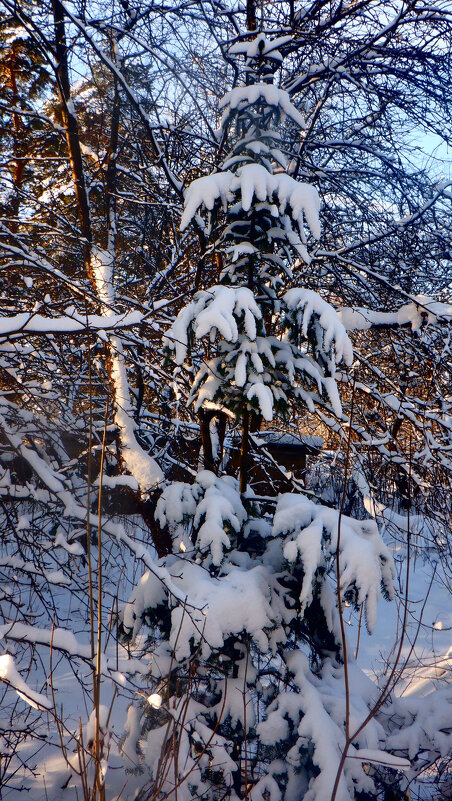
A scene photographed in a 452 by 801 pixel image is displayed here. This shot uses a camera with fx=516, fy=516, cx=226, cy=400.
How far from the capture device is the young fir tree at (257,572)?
113 inches

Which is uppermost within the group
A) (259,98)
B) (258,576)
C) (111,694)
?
(259,98)

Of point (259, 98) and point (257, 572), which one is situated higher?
point (259, 98)

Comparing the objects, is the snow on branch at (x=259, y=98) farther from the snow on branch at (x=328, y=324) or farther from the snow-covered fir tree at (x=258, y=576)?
the snow on branch at (x=328, y=324)

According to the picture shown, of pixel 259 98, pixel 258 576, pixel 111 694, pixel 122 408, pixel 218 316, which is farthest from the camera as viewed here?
pixel 111 694

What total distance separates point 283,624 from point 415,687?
3374mm

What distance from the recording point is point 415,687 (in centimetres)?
558

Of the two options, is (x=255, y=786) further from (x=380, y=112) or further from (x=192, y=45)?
(x=192, y=45)

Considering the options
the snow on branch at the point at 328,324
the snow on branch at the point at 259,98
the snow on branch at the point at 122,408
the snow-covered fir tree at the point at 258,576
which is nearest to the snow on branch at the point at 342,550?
the snow-covered fir tree at the point at 258,576

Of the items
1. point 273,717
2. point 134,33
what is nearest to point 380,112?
point 134,33

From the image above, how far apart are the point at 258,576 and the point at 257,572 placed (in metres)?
0.06

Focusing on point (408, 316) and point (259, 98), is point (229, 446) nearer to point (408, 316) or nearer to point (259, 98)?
point (408, 316)

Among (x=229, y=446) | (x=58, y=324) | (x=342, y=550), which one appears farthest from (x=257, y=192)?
(x=229, y=446)

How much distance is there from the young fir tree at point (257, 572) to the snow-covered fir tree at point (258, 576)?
1cm

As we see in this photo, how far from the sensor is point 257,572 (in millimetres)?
3195
